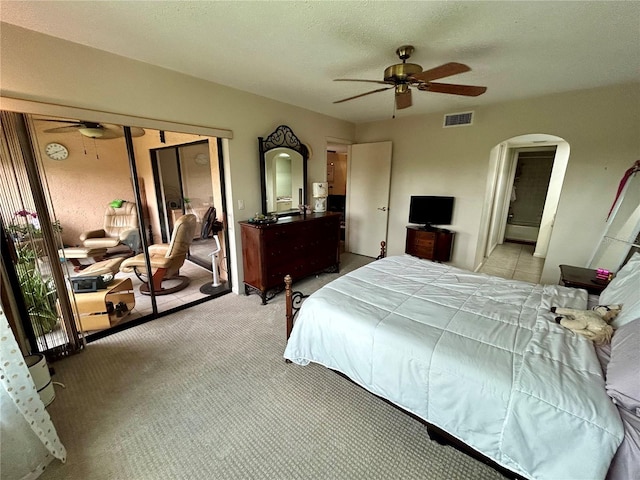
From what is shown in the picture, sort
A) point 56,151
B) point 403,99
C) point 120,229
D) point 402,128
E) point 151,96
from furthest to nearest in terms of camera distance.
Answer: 1. point 402,128
2. point 120,229
3. point 56,151
4. point 151,96
5. point 403,99

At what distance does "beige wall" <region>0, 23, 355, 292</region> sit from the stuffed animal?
3139 mm

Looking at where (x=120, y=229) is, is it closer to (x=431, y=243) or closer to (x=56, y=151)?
(x=56, y=151)

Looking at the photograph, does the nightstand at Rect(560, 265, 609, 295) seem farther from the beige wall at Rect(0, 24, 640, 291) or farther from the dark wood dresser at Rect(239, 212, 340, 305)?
the dark wood dresser at Rect(239, 212, 340, 305)

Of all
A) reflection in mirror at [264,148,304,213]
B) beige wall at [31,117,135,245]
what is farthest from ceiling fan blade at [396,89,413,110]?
beige wall at [31,117,135,245]

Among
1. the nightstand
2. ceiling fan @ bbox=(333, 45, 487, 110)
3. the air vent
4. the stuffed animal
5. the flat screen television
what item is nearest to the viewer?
the stuffed animal

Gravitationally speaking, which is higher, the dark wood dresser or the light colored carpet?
the dark wood dresser

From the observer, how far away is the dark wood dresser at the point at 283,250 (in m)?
3.09

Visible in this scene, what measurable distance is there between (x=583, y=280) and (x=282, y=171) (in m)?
3.57

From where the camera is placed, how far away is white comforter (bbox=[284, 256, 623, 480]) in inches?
41.0

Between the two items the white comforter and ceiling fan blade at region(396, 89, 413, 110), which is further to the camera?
ceiling fan blade at region(396, 89, 413, 110)

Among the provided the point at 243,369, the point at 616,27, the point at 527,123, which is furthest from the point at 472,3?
the point at 243,369

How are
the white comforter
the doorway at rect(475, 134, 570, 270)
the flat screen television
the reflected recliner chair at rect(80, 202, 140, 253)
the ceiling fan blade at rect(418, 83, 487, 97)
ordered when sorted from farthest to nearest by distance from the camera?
the doorway at rect(475, 134, 570, 270) → the flat screen television → the reflected recliner chair at rect(80, 202, 140, 253) → the ceiling fan blade at rect(418, 83, 487, 97) → the white comforter

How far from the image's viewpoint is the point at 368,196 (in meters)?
4.86

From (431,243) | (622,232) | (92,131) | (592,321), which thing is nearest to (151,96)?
(92,131)
